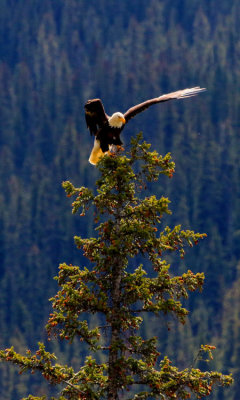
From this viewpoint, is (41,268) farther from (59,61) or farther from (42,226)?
(59,61)

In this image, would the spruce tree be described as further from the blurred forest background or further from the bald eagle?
the blurred forest background

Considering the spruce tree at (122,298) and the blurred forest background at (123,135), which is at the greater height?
the blurred forest background at (123,135)

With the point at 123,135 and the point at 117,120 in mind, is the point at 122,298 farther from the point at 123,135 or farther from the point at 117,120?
the point at 123,135

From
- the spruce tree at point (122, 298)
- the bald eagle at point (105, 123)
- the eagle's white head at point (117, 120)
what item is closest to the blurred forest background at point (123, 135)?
the bald eagle at point (105, 123)

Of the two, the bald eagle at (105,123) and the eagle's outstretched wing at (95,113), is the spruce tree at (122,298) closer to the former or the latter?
the bald eagle at (105,123)

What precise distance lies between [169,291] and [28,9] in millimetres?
172780

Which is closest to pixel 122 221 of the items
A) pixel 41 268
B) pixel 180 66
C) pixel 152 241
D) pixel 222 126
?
pixel 152 241

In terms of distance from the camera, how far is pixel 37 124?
553 ft

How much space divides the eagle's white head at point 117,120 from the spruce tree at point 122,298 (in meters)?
2.60

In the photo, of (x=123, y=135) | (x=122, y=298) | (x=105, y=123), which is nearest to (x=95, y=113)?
(x=105, y=123)

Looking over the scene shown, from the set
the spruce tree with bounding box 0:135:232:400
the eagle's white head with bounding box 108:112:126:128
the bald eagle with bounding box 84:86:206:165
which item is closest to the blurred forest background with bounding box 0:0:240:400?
the bald eagle with bounding box 84:86:206:165

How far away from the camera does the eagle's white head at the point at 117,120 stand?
14852 mm

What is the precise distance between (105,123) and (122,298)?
15.8ft

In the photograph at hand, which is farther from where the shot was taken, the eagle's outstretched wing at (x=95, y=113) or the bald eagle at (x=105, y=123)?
the eagle's outstretched wing at (x=95, y=113)
